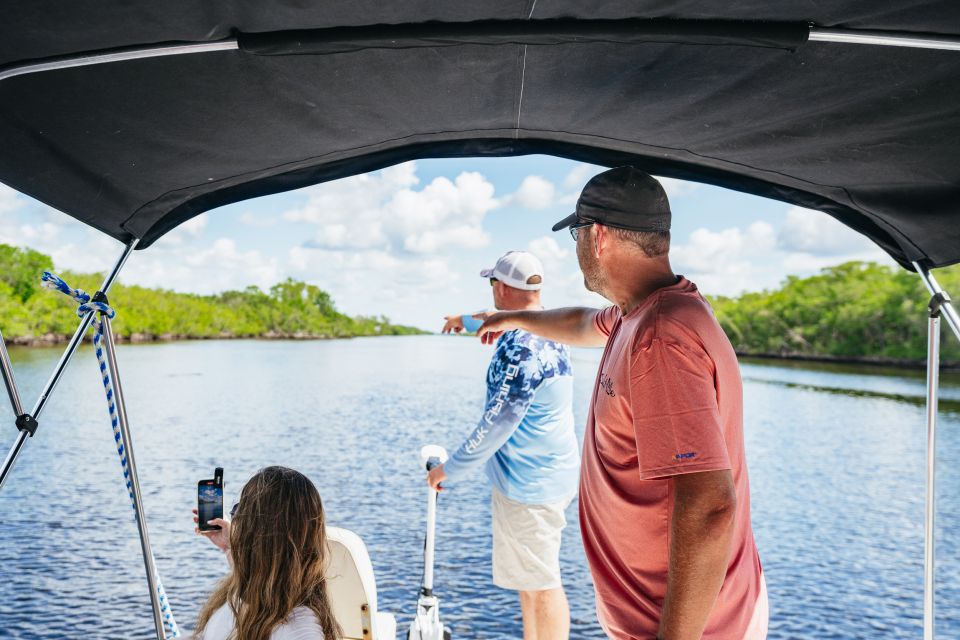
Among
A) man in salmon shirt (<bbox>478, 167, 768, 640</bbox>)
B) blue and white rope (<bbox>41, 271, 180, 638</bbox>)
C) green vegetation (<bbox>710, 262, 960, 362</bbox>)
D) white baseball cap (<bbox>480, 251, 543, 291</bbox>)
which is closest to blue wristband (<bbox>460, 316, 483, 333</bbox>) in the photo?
white baseball cap (<bbox>480, 251, 543, 291</bbox>)

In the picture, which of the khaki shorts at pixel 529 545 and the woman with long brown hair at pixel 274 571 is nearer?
the woman with long brown hair at pixel 274 571

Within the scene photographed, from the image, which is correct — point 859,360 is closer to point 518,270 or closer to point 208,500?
point 518,270

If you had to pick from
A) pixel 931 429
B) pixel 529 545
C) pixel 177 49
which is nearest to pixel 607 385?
pixel 177 49

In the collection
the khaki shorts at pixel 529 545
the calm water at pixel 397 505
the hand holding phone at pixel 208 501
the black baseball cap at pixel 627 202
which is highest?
the black baseball cap at pixel 627 202

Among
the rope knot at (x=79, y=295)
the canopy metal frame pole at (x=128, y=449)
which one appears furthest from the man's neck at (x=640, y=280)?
the canopy metal frame pole at (x=128, y=449)

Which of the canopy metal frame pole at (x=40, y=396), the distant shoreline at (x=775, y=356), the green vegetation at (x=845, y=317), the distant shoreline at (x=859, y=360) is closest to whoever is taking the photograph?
the canopy metal frame pole at (x=40, y=396)

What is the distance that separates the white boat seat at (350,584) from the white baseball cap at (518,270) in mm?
1277

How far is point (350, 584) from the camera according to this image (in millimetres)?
2195

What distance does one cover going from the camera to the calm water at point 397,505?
8.20m

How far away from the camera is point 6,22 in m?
1.29

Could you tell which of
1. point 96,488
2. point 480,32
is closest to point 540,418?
point 480,32

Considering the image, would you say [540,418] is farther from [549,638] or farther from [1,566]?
[1,566]

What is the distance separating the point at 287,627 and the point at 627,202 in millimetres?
1157

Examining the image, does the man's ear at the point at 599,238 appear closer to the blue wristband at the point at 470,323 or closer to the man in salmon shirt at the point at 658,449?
the man in salmon shirt at the point at 658,449
